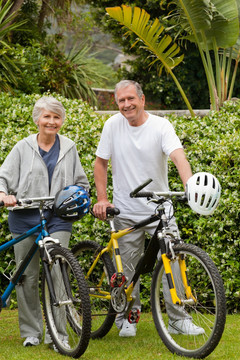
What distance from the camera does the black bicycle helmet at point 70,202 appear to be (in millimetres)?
4570

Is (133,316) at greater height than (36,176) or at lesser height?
lesser

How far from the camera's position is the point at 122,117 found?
511 cm

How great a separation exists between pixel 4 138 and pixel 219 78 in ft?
14.8

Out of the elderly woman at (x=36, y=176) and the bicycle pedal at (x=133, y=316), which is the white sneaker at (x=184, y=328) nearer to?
the bicycle pedal at (x=133, y=316)

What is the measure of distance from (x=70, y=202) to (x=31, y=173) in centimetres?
49

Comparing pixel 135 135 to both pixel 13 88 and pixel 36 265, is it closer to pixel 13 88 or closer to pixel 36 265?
pixel 36 265

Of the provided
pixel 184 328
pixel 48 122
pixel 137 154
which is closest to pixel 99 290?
pixel 184 328

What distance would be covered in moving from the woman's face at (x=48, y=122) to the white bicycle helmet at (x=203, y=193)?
1245 mm

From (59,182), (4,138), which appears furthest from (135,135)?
(4,138)

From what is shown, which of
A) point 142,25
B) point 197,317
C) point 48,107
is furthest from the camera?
point 142,25

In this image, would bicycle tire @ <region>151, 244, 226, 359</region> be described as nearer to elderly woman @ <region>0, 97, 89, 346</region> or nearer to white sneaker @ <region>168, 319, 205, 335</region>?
white sneaker @ <region>168, 319, 205, 335</region>

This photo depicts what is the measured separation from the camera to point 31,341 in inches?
195

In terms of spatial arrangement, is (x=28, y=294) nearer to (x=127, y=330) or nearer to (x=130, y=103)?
(x=127, y=330)

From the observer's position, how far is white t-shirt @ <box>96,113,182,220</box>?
494 centimetres
